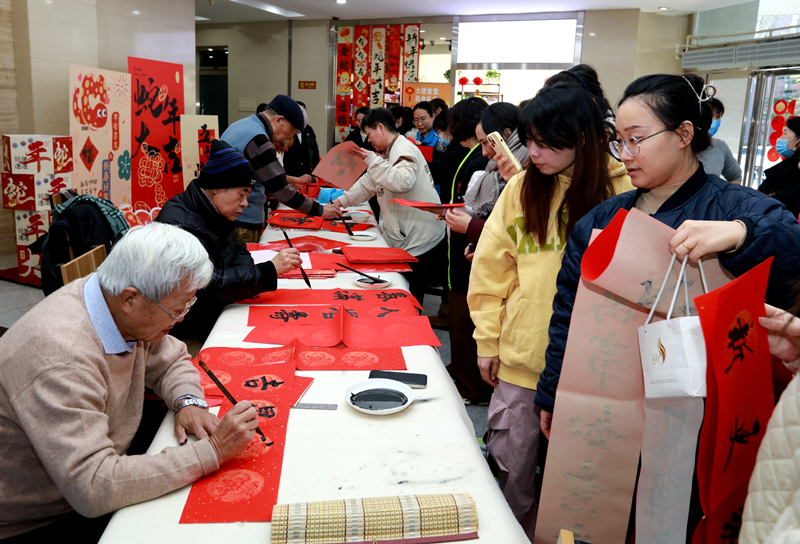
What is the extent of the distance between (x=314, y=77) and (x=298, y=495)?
9.17m

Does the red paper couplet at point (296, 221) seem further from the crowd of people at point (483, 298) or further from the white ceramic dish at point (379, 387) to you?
the white ceramic dish at point (379, 387)

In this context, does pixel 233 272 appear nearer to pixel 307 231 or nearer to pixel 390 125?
pixel 307 231

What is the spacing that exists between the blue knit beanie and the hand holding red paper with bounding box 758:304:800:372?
5.37 feet

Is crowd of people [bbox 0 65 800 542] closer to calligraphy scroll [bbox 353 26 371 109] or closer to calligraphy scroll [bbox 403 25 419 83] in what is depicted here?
calligraphy scroll [bbox 403 25 419 83]

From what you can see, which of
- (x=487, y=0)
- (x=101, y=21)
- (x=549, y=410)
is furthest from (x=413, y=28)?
(x=549, y=410)

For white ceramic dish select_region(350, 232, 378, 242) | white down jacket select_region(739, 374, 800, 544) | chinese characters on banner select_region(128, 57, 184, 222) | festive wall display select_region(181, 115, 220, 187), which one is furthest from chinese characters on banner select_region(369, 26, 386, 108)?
white down jacket select_region(739, 374, 800, 544)

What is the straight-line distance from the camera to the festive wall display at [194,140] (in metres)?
5.77

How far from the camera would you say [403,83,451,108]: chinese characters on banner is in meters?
8.34

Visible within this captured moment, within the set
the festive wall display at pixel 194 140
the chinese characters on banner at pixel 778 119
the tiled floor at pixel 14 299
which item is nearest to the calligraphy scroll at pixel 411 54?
the festive wall display at pixel 194 140

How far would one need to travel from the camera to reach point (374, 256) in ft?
8.46

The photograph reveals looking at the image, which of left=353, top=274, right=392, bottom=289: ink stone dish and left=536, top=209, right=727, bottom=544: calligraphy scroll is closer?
left=536, top=209, right=727, bottom=544: calligraphy scroll

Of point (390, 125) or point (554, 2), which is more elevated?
point (554, 2)

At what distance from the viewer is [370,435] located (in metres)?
1.19

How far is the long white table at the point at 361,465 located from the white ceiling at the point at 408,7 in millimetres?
7235
